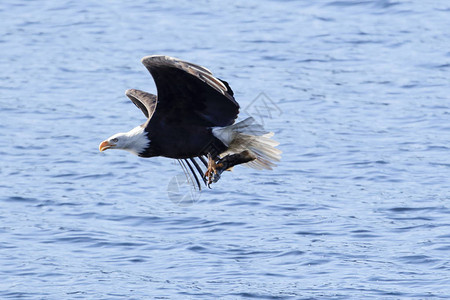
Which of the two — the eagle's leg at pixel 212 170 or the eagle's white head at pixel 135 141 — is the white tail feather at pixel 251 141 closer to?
Answer: the eagle's leg at pixel 212 170

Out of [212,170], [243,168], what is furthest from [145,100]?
[243,168]

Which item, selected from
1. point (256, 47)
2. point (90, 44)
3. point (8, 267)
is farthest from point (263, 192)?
point (90, 44)

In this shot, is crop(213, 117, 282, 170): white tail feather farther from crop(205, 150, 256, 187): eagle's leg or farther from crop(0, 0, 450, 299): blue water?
crop(0, 0, 450, 299): blue water

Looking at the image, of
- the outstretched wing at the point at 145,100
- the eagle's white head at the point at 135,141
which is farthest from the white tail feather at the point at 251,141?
the outstretched wing at the point at 145,100

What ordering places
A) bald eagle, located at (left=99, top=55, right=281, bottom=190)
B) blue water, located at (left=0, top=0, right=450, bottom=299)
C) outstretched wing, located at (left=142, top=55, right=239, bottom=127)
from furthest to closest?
1. blue water, located at (left=0, top=0, right=450, bottom=299)
2. bald eagle, located at (left=99, top=55, right=281, bottom=190)
3. outstretched wing, located at (left=142, top=55, right=239, bottom=127)

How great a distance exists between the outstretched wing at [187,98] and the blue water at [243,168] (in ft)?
6.88

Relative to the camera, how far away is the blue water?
10.7 metres

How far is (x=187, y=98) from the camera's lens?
8656 mm

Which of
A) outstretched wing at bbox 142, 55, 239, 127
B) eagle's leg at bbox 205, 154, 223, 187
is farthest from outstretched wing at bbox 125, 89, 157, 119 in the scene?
eagle's leg at bbox 205, 154, 223, 187

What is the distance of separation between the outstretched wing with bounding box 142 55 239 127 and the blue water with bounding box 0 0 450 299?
2.10 metres

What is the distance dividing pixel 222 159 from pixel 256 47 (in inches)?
382

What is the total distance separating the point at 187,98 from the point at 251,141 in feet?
2.40

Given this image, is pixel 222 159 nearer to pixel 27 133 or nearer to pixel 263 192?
pixel 263 192

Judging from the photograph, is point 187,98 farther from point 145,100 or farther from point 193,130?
point 145,100
